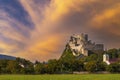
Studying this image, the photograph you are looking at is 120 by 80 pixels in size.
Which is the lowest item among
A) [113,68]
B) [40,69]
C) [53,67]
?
[40,69]

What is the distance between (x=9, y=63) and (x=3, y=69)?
3.18 metres

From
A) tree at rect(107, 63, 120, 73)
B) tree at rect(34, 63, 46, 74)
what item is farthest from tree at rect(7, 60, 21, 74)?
tree at rect(107, 63, 120, 73)

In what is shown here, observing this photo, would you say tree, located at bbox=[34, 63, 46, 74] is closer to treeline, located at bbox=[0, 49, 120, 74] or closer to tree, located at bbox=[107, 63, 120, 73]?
treeline, located at bbox=[0, 49, 120, 74]

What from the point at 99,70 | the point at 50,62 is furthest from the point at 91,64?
the point at 50,62

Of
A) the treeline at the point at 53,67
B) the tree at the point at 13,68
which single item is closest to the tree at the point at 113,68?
the treeline at the point at 53,67

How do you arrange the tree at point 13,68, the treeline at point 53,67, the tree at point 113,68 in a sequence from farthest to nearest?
1. the tree at point 113,68
2. the treeline at point 53,67
3. the tree at point 13,68

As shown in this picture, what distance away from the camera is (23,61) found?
6004 inches

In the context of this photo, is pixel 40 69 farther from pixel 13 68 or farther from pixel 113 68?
pixel 113 68

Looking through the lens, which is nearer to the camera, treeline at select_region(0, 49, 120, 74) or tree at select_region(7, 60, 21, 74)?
tree at select_region(7, 60, 21, 74)

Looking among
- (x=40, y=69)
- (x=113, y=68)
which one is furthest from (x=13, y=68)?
(x=113, y=68)

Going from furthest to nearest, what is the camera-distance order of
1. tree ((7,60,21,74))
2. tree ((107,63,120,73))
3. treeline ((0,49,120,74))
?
tree ((107,63,120,73)), treeline ((0,49,120,74)), tree ((7,60,21,74))

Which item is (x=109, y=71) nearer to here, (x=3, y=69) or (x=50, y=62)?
(x=50, y=62)

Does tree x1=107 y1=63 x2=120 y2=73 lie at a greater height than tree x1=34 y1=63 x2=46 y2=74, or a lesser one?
greater

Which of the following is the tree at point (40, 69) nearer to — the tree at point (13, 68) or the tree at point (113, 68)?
the tree at point (13, 68)
